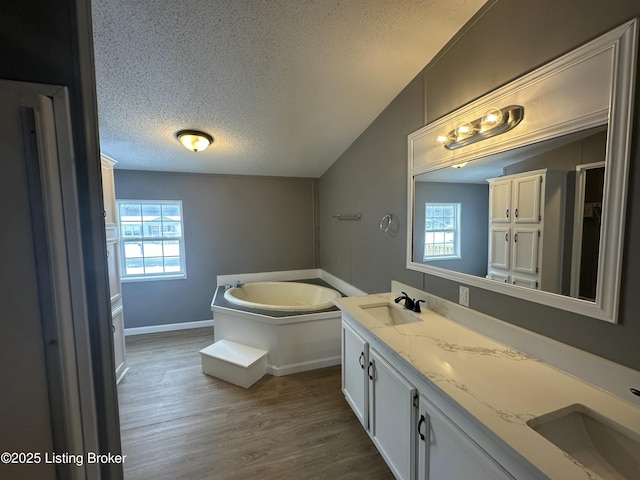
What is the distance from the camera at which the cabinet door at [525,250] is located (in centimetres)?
125

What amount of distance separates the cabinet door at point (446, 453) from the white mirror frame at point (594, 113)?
69 cm

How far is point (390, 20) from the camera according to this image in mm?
1500

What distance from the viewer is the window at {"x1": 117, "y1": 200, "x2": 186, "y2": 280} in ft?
11.8

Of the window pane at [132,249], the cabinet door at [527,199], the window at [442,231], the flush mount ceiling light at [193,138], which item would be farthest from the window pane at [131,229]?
the cabinet door at [527,199]

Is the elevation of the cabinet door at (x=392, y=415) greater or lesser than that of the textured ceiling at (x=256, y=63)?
lesser

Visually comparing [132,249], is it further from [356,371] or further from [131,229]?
[356,371]

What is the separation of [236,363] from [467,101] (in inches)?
109

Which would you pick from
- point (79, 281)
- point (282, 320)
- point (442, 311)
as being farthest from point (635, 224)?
point (282, 320)

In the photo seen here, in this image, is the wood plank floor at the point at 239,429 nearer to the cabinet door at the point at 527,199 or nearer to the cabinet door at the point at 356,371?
the cabinet door at the point at 356,371

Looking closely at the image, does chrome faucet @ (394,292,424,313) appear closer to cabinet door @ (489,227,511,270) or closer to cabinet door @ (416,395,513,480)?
cabinet door @ (489,227,511,270)

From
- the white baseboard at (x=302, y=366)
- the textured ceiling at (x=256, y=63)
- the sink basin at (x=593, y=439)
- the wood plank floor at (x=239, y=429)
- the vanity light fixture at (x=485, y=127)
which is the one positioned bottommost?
the wood plank floor at (x=239, y=429)

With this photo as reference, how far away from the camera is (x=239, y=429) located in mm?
1911

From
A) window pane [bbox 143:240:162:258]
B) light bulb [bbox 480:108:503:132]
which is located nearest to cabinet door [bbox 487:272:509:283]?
light bulb [bbox 480:108:503:132]

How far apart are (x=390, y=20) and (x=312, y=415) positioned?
109 inches
